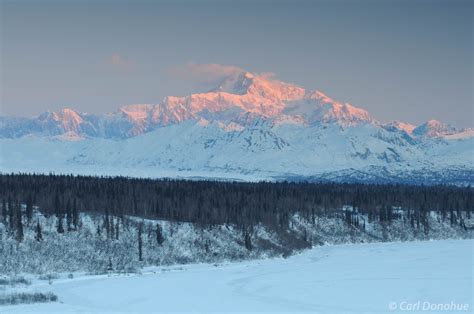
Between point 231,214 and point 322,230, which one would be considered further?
point 322,230

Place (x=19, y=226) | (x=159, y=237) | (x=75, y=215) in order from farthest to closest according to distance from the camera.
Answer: (x=159, y=237) < (x=75, y=215) < (x=19, y=226)

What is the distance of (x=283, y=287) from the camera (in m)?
85.4

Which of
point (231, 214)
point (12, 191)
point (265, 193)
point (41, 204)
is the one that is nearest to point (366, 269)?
point (231, 214)

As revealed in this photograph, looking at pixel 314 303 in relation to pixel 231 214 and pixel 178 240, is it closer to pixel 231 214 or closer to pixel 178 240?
pixel 178 240

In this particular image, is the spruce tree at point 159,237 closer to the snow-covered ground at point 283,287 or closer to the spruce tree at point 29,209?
the snow-covered ground at point 283,287

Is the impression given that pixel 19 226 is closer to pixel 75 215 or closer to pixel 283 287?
pixel 75 215

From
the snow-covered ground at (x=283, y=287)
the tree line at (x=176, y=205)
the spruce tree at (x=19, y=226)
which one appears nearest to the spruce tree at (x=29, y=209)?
the tree line at (x=176, y=205)

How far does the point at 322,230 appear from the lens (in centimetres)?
16525

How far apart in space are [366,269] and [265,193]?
8394cm

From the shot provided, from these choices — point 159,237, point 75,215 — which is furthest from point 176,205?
point 75,215

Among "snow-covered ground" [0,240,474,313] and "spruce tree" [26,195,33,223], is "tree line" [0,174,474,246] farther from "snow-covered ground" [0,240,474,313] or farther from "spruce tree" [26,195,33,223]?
"snow-covered ground" [0,240,474,313]

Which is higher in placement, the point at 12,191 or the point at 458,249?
the point at 12,191

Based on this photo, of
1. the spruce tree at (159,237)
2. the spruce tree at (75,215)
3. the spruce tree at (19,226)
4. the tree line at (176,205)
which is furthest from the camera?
the tree line at (176,205)

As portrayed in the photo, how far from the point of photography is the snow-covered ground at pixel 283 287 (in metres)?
69.8
